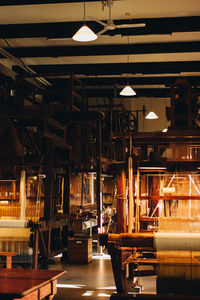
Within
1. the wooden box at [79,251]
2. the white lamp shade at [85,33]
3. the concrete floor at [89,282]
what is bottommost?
the concrete floor at [89,282]

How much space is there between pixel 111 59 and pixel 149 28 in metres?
3.64

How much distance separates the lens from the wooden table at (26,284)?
424cm

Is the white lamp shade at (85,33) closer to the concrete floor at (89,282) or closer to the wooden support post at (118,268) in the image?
the wooden support post at (118,268)

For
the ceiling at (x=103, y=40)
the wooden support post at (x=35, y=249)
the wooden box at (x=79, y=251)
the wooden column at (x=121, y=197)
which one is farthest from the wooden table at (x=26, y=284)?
the wooden box at (x=79, y=251)

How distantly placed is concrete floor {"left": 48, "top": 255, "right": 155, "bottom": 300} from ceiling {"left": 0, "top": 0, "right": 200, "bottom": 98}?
3724mm

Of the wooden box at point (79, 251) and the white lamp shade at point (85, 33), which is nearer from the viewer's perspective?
the white lamp shade at point (85, 33)

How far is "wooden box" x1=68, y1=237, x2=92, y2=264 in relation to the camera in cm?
1088

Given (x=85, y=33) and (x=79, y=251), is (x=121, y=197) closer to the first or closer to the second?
(x=85, y=33)

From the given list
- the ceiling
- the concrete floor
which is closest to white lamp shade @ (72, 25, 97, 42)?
the ceiling

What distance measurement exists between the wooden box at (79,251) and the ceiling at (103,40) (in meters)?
4.07

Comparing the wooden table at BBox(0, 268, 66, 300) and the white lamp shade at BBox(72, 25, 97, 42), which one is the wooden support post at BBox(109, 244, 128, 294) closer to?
the wooden table at BBox(0, 268, 66, 300)

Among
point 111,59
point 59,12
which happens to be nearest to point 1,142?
point 59,12

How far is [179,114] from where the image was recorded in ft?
21.3

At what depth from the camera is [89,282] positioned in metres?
8.50
